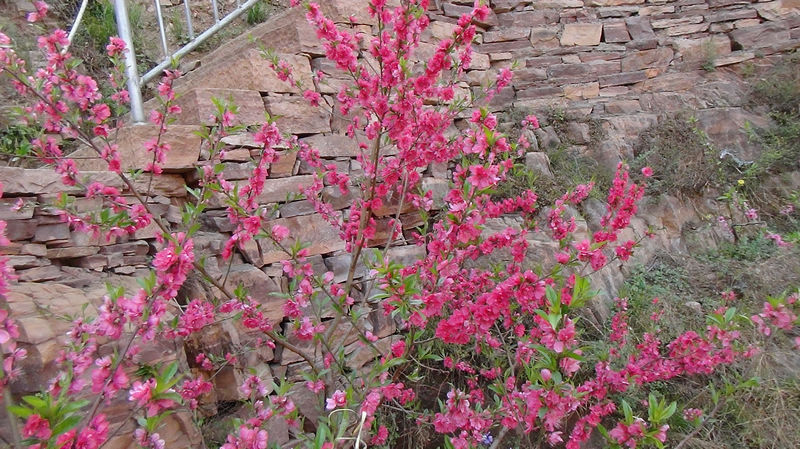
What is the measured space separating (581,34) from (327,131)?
2603 mm

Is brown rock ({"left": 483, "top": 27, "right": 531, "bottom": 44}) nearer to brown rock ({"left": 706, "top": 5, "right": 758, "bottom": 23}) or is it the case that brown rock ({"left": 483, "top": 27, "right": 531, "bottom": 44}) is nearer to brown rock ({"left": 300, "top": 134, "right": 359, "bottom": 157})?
brown rock ({"left": 706, "top": 5, "right": 758, "bottom": 23})

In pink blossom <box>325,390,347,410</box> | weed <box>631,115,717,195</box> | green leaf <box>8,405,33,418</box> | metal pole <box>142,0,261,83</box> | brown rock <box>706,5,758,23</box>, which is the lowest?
weed <box>631,115,717,195</box>

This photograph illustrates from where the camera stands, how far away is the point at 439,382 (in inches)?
103

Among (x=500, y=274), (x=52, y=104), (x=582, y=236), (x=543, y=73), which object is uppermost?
(x=52, y=104)

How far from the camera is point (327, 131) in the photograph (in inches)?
107

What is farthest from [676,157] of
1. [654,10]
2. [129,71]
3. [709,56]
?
[129,71]

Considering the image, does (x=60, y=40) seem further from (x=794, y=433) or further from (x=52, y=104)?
(x=794, y=433)

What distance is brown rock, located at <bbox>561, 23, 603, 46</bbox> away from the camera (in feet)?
13.1

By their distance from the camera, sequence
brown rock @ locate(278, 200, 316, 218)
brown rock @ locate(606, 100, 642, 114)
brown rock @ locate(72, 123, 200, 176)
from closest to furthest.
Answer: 1. brown rock @ locate(72, 123, 200, 176)
2. brown rock @ locate(278, 200, 316, 218)
3. brown rock @ locate(606, 100, 642, 114)

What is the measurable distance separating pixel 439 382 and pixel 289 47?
2126 millimetres

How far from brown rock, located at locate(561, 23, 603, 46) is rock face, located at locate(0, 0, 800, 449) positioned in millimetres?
12

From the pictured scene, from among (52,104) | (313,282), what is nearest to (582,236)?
(313,282)

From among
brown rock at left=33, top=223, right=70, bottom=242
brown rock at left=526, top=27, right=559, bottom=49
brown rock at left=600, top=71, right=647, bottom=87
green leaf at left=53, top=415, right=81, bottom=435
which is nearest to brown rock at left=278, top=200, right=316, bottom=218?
brown rock at left=33, top=223, right=70, bottom=242

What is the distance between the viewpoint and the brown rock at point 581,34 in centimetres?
398
